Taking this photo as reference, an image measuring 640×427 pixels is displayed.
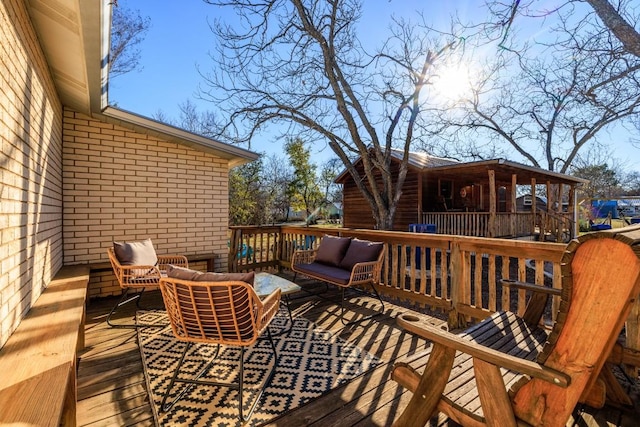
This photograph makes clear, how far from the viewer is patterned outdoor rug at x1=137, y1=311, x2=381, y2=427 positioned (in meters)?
2.03

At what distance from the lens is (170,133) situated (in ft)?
15.2

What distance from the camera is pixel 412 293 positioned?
412 centimetres

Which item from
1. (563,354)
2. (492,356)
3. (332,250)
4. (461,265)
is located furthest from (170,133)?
(563,354)

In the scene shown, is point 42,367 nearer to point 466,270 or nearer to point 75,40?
point 75,40

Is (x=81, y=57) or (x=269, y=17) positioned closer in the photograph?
(x=81, y=57)

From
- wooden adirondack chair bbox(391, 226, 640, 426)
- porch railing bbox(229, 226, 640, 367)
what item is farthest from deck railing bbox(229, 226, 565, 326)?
wooden adirondack chair bbox(391, 226, 640, 426)

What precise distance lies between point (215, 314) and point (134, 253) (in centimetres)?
235

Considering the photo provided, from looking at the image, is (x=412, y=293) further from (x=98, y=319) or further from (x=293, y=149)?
(x=293, y=149)

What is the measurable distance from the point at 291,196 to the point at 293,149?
8.88 ft

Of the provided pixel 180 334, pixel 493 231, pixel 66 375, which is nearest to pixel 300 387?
pixel 180 334

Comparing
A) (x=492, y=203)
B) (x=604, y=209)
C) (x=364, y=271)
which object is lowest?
(x=364, y=271)

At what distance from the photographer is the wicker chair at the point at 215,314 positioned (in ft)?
6.66

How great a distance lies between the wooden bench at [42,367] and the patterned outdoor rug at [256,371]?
0.69 m

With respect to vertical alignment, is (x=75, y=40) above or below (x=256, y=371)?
above
